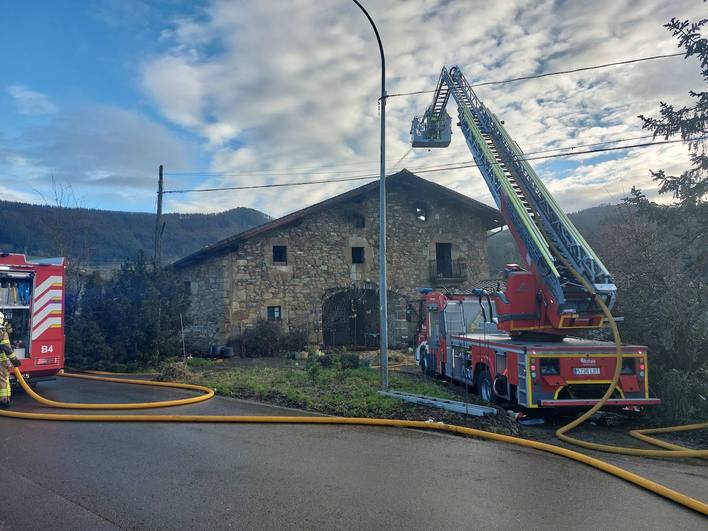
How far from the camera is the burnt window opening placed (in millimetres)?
22016

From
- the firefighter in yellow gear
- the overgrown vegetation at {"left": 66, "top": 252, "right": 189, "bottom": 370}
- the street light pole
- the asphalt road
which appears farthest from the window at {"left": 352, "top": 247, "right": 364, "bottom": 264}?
the asphalt road

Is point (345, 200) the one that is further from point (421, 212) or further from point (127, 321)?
point (127, 321)

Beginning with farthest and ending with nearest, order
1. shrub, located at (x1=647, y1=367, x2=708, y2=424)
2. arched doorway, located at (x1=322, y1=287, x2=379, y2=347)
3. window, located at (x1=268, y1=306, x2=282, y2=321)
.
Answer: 1. arched doorway, located at (x1=322, y1=287, x2=379, y2=347)
2. window, located at (x1=268, y1=306, x2=282, y2=321)
3. shrub, located at (x1=647, y1=367, x2=708, y2=424)

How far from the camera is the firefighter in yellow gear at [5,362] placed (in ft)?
27.0

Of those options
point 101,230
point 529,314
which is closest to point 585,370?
point 529,314

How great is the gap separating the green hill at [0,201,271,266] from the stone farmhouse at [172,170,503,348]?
12.6 feet

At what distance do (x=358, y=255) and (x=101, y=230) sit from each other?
2342 cm

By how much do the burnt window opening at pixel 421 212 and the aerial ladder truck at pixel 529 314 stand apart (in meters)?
9.11

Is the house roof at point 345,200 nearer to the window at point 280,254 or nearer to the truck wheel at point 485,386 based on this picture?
the window at point 280,254

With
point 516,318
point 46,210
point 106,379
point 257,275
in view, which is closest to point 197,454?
point 516,318

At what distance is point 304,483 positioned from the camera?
5059 mm

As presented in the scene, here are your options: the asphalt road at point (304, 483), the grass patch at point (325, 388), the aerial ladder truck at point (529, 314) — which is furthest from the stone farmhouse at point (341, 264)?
the asphalt road at point (304, 483)

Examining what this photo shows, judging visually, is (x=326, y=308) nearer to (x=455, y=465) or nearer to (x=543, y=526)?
(x=455, y=465)

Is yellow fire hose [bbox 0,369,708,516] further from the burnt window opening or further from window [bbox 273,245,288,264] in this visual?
the burnt window opening
